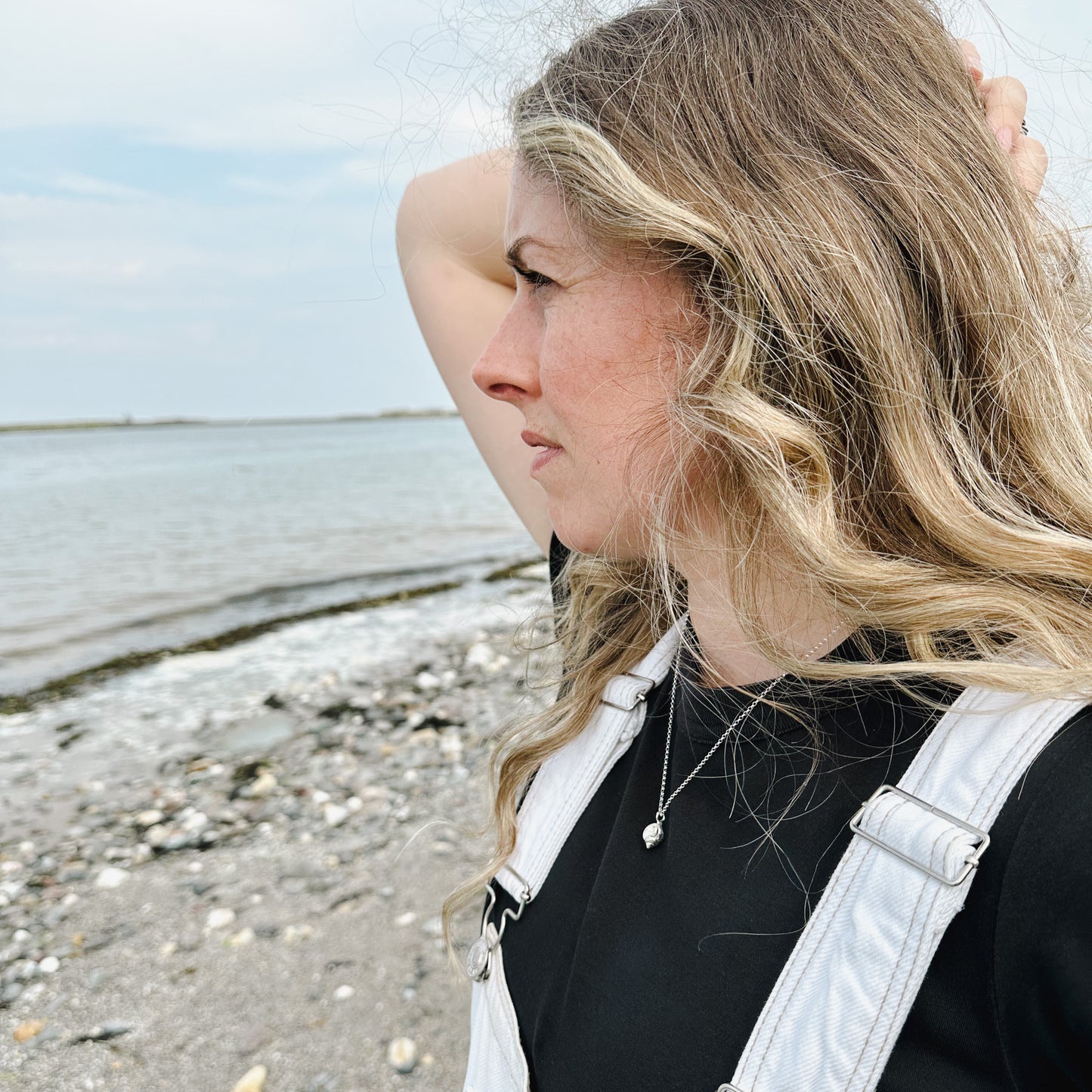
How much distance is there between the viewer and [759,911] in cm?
129

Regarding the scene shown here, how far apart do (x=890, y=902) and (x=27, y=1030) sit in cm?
382

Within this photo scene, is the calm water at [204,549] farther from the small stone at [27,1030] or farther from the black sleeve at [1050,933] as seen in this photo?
the black sleeve at [1050,933]

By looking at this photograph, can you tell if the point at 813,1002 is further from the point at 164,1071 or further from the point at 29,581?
the point at 29,581

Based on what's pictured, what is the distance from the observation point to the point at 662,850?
4.91ft

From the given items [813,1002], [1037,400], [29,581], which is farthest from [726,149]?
[29,581]

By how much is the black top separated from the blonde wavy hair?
6.5 inches

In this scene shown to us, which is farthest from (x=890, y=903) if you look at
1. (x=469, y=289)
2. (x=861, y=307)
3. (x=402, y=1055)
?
(x=402, y=1055)

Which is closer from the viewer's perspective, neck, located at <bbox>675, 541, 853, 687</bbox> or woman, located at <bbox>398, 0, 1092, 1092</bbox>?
woman, located at <bbox>398, 0, 1092, 1092</bbox>

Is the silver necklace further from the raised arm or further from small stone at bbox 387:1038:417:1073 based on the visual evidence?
small stone at bbox 387:1038:417:1073

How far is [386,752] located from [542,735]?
4.51m

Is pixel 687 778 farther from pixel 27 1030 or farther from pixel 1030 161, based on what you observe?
pixel 27 1030

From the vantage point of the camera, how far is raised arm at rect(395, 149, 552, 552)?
272 centimetres

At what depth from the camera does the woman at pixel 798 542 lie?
106cm

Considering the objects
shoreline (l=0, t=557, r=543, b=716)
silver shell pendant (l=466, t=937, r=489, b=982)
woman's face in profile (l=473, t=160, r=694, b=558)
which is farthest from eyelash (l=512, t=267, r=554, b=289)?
shoreline (l=0, t=557, r=543, b=716)
